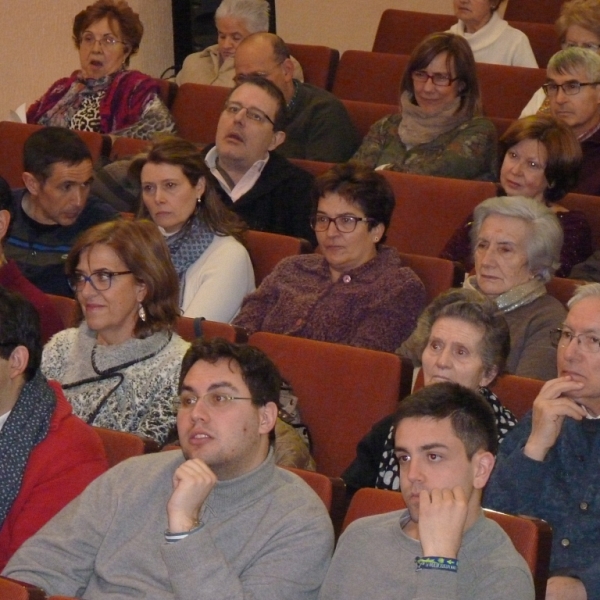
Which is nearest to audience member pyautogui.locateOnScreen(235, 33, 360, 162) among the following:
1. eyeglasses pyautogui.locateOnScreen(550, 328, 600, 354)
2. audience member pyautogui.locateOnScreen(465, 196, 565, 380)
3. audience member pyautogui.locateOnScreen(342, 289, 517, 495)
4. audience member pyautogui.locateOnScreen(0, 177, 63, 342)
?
audience member pyautogui.locateOnScreen(465, 196, 565, 380)

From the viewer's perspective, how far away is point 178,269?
11.3ft

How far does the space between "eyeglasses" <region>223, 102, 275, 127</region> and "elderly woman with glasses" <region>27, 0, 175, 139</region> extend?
0.69m

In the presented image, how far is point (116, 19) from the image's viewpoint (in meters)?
Result: 4.65

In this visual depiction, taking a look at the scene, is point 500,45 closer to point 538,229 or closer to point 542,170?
point 542,170

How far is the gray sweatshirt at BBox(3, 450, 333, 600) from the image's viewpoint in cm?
195

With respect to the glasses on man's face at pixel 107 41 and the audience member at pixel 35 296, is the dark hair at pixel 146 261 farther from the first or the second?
the glasses on man's face at pixel 107 41

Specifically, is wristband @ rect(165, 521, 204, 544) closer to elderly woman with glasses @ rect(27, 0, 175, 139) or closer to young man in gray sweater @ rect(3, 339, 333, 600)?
young man in gray sweater @ rect(3, 339, 333, 600)

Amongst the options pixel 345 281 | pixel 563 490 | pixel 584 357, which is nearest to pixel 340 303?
pixel 345 281

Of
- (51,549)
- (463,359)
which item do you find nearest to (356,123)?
(463,359)

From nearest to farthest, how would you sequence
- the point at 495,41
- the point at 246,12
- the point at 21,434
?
the point at 21,434
the point at 246,12
the point at 495,41

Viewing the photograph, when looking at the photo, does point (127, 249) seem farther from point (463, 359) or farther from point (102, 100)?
point (102, 100)

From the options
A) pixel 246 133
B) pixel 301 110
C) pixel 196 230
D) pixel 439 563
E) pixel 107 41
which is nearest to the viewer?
pixel 439 563

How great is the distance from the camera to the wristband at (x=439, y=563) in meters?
1.80

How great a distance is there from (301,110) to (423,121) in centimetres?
59
